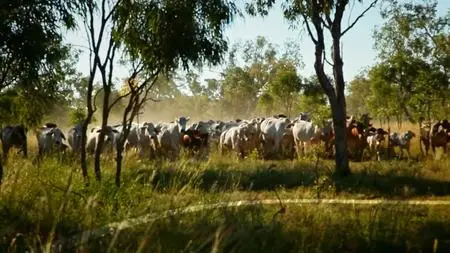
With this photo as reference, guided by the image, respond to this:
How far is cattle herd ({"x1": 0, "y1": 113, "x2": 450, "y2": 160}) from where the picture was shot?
2230 cm

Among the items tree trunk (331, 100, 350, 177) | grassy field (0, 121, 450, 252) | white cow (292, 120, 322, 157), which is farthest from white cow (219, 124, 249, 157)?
grassy field (0, 121, 450, 252)

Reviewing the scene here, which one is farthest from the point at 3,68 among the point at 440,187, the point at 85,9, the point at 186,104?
the point at 186,104

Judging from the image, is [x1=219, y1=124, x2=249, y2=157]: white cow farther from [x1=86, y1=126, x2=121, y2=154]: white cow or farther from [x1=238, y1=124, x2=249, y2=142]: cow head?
[x1=86, y1=126, x2=121, y2=154]: white cow

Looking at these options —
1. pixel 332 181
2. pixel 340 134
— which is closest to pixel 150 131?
pixel 340 134

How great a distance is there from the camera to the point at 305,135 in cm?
2417

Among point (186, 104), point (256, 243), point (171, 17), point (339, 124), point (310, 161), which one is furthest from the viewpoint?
point (186, 104)

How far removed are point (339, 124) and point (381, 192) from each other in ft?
11.4

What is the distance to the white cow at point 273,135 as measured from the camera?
25641mm

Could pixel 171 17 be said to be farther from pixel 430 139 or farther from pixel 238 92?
pixel 238 92

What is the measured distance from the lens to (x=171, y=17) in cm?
1111

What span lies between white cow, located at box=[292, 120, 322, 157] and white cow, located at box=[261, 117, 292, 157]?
120 centimetres

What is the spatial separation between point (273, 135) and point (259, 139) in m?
0.82

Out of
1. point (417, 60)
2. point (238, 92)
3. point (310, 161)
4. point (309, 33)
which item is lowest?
point (310, 161)

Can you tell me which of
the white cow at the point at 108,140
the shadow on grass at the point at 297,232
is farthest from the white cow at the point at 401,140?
the shadow on grass at the point at 297,232
